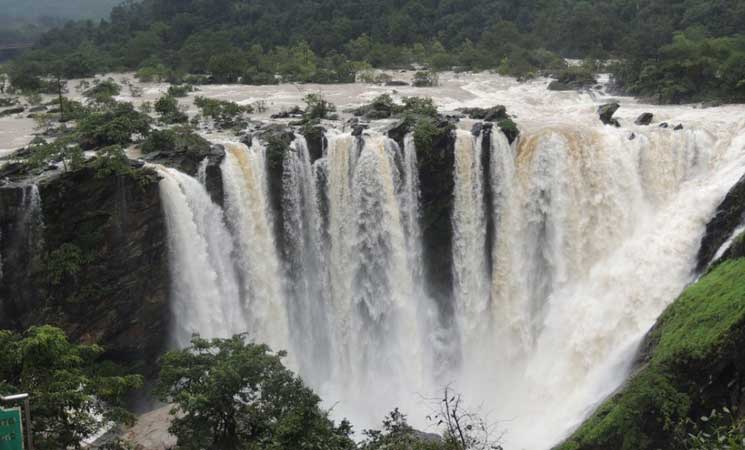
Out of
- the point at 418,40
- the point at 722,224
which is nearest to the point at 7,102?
the point at 722,224

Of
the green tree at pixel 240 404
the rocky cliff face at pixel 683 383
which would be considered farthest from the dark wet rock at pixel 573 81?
the green tree at pixel 240 404

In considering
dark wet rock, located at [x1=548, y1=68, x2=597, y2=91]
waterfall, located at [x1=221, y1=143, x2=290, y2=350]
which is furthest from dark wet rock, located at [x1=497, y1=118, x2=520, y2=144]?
dark wet rock, located at [x1=548, y1=68, x2=597, y2=91]

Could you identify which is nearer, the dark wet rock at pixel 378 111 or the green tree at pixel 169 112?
the dark wet rock at pixel 378 111

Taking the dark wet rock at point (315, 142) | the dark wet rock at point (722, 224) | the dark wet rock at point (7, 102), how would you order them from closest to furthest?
the dark wet rock at point (722, 224), the dark wet rock at point (315, 142), the dark wet rock at point (7, 102)

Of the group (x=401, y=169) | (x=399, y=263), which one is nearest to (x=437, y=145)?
(x=401, y=169)

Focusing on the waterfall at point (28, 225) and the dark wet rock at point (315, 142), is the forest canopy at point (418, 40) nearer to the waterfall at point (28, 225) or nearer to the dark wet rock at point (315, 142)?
the dark wet rock at point (315, 142)

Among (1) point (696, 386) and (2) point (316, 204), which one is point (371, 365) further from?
(1) point (696, 386)

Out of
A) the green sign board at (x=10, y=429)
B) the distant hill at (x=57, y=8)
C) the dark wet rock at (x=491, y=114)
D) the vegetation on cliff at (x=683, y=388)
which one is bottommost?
the vegetation on cliff at (x=683, y=388)

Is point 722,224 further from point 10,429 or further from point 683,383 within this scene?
point 10,429
